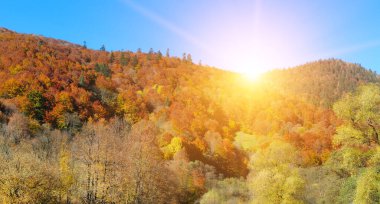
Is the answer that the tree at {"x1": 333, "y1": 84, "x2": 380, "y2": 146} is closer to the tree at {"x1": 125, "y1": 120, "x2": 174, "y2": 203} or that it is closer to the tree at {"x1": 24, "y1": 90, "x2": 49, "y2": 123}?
the tree at {"x1": 125, "y1": 120, "x2": 174, "y2": 203}

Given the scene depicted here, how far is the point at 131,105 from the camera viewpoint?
163m

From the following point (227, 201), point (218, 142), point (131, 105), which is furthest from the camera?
point (131, 105)

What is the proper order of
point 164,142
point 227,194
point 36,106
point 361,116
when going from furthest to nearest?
point 164,142, point 36,106, point 227,194, point 361,116

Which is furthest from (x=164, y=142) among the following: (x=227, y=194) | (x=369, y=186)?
(x=369, y=186)

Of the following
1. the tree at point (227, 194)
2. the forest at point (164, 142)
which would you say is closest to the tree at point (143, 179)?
the forest at point (164, 142)

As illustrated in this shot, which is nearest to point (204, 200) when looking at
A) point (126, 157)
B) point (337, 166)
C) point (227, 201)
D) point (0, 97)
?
point (227, 201)

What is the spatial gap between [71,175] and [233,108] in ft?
438

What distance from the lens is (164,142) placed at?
415 ft

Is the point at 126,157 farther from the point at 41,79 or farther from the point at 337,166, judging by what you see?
the point at 41,79

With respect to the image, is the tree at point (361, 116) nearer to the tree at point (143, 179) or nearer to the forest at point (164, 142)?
the forest at point (164, 142)

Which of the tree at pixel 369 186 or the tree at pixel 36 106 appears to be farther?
the tree at pixel 36 106

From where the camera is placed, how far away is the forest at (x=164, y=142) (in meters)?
26.1

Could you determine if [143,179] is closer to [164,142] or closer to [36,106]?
[164,142]

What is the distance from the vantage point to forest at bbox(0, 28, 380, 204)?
1027 inches
